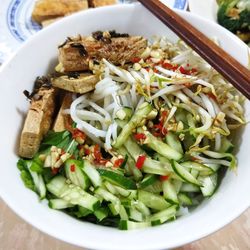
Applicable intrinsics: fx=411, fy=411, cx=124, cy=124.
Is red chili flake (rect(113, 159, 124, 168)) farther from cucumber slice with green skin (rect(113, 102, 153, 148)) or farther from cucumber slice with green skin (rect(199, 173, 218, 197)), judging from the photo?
cucumber slice with green skin (rect(199, 173, 218, 197))

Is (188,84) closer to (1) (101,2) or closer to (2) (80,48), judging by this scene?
(2) (80,48)

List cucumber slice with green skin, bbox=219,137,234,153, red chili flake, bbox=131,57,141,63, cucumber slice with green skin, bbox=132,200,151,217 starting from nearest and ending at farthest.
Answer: cucumber slice with green skin, bbox=132,200,151,217 → cucumber slice with green skin, bbox=219,137,234,153 → red chili flake, bbox=131,57,141,63

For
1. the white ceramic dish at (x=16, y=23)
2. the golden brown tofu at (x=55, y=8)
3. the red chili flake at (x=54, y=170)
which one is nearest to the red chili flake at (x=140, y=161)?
the red chili flake at (x=54, y=170)

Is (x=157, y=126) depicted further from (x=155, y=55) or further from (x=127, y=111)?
(x=155, y=55)

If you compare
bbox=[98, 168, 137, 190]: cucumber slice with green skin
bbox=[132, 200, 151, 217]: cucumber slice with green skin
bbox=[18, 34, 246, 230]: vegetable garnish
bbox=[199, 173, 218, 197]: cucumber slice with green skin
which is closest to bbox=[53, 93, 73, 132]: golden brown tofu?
bbox=[18, 34, 246, 230]: vegetable garnish

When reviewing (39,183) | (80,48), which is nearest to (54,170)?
(39,183)

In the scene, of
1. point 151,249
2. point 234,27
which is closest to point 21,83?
point 151,249
